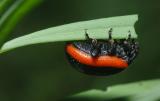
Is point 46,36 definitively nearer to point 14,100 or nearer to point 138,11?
point 14,100

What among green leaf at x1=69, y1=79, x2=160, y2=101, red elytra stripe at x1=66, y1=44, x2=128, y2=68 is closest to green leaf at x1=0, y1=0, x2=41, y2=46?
green leaf at x1=69, y1=79, x2=160, y2=101

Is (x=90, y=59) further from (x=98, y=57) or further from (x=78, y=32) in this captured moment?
(x=78, y=32)

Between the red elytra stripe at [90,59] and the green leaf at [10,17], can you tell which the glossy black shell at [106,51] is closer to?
the red elytra stripe at [90,59]

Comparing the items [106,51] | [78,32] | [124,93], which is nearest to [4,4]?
[78,32]

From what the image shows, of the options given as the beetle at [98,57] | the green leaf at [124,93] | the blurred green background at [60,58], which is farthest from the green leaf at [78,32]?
the blurred green background at [60,58]

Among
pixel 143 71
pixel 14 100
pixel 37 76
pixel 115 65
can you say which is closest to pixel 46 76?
pixel 37 76
